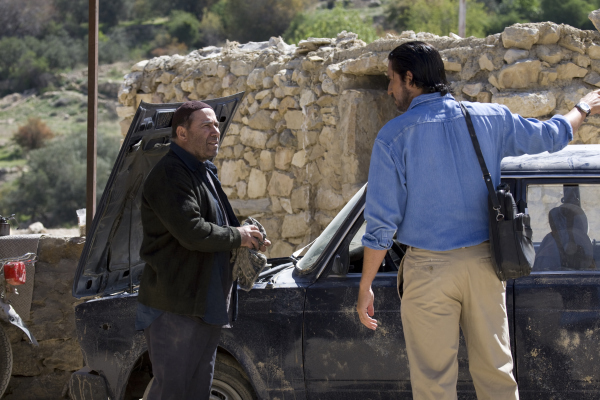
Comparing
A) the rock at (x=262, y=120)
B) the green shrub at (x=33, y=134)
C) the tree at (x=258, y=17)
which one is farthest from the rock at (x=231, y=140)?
the tree at (x=258, y=17)

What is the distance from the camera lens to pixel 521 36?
602 cm

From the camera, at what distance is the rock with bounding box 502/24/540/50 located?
5996 mm

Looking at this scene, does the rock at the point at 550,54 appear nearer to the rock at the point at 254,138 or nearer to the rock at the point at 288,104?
the rock at the point at 288,104

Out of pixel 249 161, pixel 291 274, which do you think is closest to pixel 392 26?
pixel 249 161

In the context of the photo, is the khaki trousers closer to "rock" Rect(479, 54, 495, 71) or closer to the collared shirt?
the collared shirt

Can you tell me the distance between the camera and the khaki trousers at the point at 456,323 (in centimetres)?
258

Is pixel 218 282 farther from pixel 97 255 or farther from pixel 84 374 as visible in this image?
pixel 84 374

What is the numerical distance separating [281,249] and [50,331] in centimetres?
312

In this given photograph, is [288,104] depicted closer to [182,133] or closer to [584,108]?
[182,133]

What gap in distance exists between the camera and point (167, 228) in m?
2.82

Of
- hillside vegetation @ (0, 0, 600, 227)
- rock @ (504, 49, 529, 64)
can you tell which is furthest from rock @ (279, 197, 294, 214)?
hillside vegetation @ (0, 0, 600, 227)

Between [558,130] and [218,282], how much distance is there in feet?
5.13

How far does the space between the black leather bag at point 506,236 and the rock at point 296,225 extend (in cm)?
497

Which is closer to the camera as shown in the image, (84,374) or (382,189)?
(382,189)
